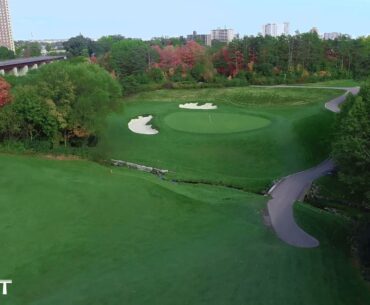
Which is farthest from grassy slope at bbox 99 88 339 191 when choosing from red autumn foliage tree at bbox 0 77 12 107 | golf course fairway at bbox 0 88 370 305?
red autumn foliage tree at bbox 0 77 12 107

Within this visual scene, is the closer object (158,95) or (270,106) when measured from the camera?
(270,106)

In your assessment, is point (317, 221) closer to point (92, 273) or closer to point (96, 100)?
point (92, 273)

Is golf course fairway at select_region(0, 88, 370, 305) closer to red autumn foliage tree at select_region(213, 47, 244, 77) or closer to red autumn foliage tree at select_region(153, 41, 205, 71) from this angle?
red autumn foliage tree at select_region(213, 47, 244, 77)

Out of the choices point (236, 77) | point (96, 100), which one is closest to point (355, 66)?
point (236, 77)

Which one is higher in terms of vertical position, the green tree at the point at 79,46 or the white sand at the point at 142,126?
the green tree at the point at 79,46

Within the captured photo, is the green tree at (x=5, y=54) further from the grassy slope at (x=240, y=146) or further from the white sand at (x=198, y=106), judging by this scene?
the white sand at (x=198, y=106)

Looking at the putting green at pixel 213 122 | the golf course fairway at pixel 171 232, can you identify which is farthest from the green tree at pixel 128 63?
the golf course fairway at pixel 171 232
